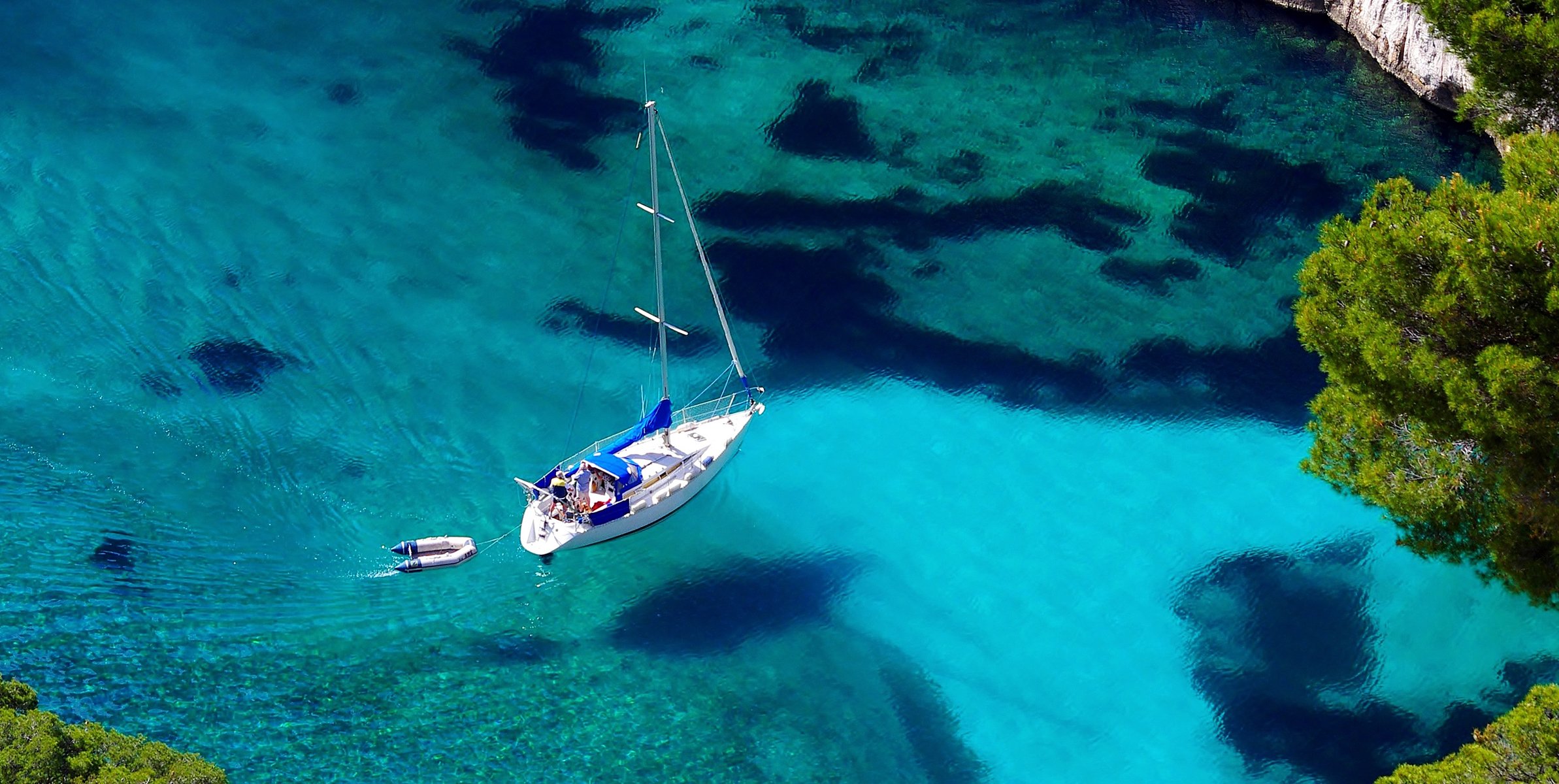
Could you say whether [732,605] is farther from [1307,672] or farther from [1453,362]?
[1453,362]

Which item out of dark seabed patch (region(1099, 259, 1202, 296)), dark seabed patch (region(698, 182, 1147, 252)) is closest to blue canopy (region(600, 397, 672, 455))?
dark seabed patch (region(698, 182, 1147, 252))

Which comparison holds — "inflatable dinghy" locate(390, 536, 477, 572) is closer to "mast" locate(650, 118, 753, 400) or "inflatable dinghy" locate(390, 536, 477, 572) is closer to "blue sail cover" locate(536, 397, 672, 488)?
"blue sail cover" locate(536, 397, 672, 488)

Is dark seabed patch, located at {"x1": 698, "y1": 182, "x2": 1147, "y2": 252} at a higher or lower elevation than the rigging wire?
higher

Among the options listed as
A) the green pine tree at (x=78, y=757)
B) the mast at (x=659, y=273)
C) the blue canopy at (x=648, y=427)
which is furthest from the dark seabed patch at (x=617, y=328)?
the green pine tree at (x=78, y=757)

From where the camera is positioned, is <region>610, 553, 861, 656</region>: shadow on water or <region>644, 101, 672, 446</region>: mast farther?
<region>644, 101, 672, 446</region>: mast

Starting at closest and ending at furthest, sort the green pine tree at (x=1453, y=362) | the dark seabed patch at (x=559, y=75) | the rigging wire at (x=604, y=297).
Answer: the green pine tree at (x=1453, y=362), the rigging wire at (x=604, y=297), the dark seabed patch at (x=559, y=75)

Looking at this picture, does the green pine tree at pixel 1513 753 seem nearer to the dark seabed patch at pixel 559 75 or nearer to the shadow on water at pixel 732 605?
the shadow on water at pixel 732 605
